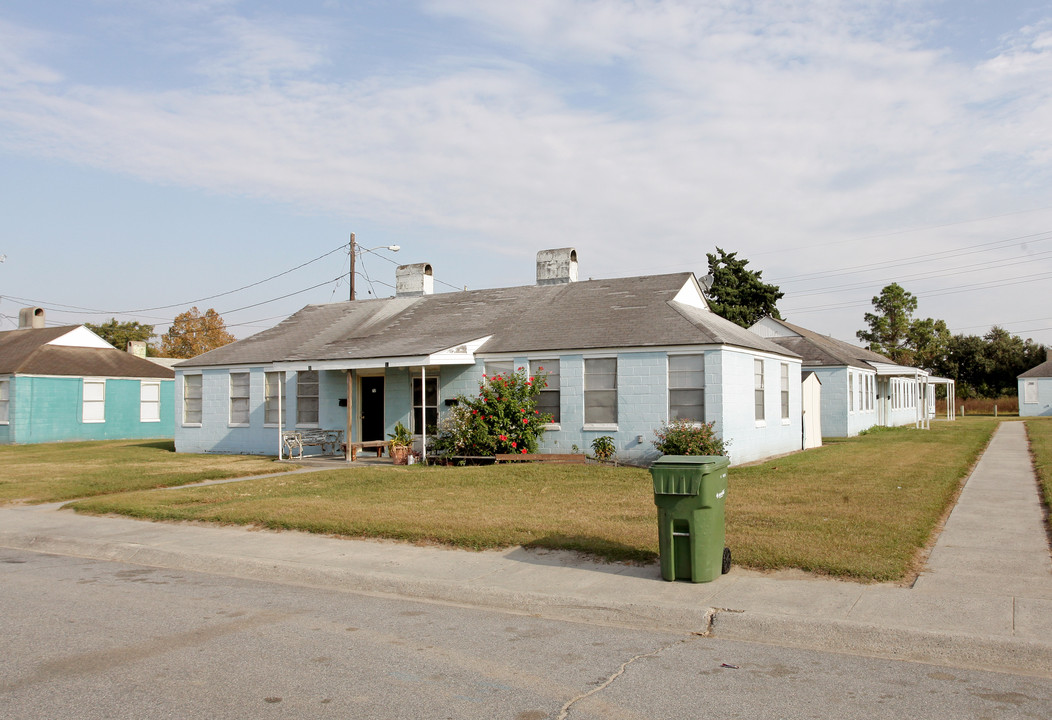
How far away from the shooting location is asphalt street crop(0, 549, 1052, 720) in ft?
16.1

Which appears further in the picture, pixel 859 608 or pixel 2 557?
pixel 2 557

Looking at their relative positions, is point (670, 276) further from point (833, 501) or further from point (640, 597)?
point (640, 597)

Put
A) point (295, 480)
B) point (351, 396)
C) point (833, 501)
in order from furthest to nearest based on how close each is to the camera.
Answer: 1. point (351, 396)
2. point (295, 480)
3. point (833, 501)

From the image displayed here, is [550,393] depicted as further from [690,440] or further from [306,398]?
[306,398]

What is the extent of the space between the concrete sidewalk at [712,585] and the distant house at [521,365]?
25.6ft

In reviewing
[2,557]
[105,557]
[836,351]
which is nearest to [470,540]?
[105,557]

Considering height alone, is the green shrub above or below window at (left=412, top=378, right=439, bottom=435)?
below

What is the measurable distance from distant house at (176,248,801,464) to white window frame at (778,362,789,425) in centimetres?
6

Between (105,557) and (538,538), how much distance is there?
5.23m

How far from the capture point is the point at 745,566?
832 cm

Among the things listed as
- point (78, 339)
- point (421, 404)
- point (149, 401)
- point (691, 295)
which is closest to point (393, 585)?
point (421, 404)

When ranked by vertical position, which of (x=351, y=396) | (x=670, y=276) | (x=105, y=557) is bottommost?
(x=105, y=557)

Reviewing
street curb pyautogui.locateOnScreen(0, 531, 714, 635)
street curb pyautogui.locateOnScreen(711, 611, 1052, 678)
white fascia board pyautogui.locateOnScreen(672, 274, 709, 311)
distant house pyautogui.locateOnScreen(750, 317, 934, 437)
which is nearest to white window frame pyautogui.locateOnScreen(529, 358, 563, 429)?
white fascia board pyautogui.locateOnScreen(672, 274, 709, 311)

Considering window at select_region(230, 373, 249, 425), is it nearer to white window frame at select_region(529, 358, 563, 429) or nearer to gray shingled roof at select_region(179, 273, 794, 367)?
gray shingled roof at select_region(179, 273, 794, 367)
